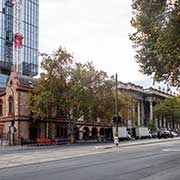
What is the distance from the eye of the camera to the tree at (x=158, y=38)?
16.6m

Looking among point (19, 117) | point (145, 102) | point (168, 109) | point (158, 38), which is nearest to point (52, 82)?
point (19, 117)

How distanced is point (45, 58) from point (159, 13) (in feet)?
157

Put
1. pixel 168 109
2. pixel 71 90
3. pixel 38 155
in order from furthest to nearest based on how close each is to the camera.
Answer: pixel 168 109, pixel 71 90, pixel 38 155

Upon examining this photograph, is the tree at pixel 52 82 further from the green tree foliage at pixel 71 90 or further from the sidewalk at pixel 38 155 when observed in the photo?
the sidewalk at pixel 38 155

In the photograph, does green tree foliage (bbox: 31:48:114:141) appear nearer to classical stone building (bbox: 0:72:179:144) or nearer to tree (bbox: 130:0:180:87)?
classical stone building (bbox: 0:72:179:144)

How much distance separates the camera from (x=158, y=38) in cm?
1814

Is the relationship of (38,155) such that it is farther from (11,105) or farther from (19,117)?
(11,105)

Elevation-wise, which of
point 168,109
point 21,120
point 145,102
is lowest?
point 21,120

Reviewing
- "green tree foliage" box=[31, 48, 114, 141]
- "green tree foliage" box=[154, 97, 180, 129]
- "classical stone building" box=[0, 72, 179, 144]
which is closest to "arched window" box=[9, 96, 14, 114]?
"classical stone building" box=[0, 72, 179, 144]

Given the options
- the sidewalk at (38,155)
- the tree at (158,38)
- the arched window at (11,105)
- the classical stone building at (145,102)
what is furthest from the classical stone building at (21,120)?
the tree at (158,38)

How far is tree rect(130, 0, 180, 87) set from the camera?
54.5ft

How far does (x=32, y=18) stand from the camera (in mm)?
137625

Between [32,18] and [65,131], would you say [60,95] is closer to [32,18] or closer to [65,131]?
[65,131]

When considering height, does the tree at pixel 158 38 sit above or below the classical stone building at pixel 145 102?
below
